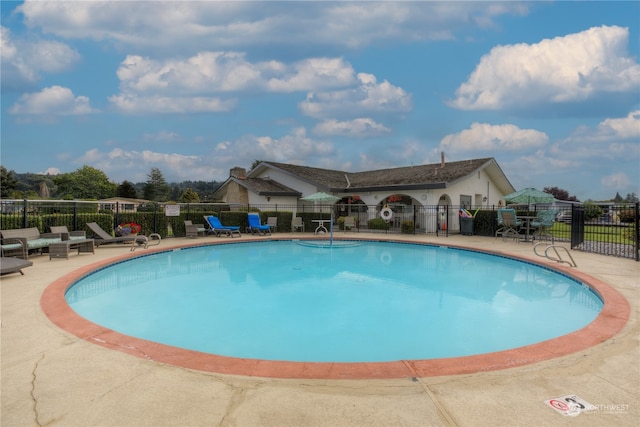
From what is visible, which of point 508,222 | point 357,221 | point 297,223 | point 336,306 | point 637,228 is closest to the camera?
point 336,306

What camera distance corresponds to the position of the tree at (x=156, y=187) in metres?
66.6

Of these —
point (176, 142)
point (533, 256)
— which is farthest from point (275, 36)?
point (176, 142)

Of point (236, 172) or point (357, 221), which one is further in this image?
point (236, 172)

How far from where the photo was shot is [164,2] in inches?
447

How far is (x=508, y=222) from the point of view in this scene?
1491cm

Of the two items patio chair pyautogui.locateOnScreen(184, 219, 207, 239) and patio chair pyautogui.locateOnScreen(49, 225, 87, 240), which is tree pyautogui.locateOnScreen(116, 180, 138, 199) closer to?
patio chair pyautogui.locateOnScreen(184, 219, 207, 239)

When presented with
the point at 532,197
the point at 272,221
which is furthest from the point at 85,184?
the point at 532,197

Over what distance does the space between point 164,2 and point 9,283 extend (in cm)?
954

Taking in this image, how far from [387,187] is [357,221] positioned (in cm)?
312

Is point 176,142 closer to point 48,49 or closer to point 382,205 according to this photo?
point 48,49

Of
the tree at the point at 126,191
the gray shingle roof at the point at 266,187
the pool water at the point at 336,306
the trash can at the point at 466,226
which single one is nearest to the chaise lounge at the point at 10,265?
the pool water at the point at 336,306

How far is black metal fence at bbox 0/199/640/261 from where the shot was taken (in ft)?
38.0

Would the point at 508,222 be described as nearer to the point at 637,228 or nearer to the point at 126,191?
the point at 637,228

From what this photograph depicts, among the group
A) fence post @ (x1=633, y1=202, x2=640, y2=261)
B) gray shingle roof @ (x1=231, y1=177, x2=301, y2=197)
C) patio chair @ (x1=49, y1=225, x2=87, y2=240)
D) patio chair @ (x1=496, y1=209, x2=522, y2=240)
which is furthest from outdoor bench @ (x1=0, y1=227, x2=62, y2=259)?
patio chair @ (x1=496, y1=209, x2=522, y2=240)
